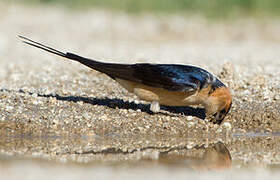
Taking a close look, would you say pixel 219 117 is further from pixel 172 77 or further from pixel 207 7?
pixel 207 7

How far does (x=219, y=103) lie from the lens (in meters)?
7.64

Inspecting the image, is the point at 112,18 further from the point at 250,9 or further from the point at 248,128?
the point at 248,128

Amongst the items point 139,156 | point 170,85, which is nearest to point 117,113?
point 170,85

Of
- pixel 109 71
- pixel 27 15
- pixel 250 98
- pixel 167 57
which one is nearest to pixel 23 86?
pixel 109 71

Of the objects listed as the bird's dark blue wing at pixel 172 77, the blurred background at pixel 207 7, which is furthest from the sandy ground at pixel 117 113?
the blurred background at pixel 207 7

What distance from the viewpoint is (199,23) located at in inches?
697

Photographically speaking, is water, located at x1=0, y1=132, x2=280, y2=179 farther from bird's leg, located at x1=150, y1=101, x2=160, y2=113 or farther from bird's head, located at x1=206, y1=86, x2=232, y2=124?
bird's leg, located at x1=150, y1=101, x2=160, y2=113

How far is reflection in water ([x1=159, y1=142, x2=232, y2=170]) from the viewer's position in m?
5.71

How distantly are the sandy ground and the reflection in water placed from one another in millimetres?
113

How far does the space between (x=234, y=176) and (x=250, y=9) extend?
13.2 meters

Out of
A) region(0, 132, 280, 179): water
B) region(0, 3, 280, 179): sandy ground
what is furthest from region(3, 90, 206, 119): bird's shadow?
region(0, 132, 280, 179): water

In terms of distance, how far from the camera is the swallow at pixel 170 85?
24.7 feet

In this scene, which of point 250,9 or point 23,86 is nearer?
point 23,86

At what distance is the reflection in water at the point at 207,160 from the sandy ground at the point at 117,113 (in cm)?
11
